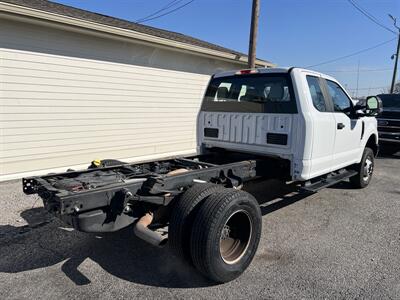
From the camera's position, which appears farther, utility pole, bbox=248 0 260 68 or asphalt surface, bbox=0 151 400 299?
utility pole, bbox=248 0 260 68

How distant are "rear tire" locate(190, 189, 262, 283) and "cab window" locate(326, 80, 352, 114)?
2.81 metres

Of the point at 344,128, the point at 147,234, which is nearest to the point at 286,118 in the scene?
the point at 344,128

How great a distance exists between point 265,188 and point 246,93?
2288 millimetres

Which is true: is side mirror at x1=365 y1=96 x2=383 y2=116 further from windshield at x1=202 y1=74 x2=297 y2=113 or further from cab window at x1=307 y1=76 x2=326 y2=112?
windshield at x1=202 y1=74 x2=297 y2=113

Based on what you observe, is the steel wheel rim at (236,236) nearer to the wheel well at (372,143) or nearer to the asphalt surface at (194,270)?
the asphalt surface at (194,270)

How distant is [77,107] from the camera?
780 cm

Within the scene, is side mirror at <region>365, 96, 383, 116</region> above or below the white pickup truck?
above

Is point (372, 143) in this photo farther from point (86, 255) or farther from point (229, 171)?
point (86, 255)

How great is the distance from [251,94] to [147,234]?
9.76 feet

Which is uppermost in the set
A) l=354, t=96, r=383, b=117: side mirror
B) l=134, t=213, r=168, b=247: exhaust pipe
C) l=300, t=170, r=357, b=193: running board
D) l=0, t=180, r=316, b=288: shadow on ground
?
l=354, t=96, r=383, b=117: side mirror

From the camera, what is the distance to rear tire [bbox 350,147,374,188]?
678 centimetres

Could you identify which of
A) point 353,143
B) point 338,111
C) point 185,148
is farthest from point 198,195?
point 185,148

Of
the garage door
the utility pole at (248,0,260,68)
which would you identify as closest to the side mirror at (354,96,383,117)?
the utility pole at (248,0,260,68)

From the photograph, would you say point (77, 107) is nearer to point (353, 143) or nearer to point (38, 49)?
point (38, 49)
